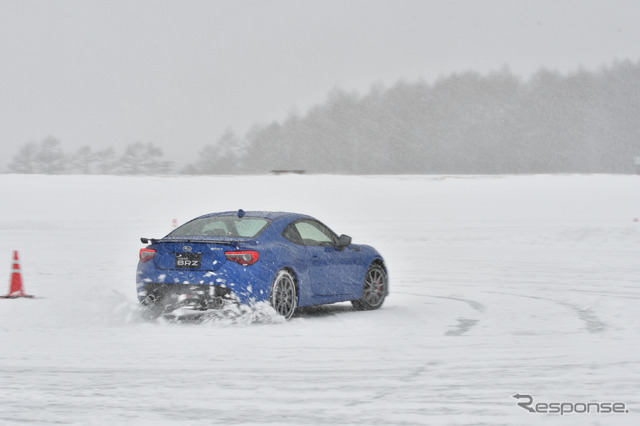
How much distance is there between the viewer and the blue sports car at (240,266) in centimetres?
1101

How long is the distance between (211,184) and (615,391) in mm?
49324

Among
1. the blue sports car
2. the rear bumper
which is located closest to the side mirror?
the blue sports car

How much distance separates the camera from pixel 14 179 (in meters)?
55.6

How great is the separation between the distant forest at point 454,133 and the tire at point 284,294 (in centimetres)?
10250

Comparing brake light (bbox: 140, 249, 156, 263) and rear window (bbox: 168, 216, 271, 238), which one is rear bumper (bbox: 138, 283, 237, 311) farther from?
rear window (bbox: 168, 216, 271, 238)

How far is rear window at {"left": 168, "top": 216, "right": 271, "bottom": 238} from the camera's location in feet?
39.0

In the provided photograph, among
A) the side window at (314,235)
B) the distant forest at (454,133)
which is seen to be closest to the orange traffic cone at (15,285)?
the side window at (314,235)

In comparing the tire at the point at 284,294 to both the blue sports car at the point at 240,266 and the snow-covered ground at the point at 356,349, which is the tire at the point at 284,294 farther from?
the snow-covered ground at the point at 356,349

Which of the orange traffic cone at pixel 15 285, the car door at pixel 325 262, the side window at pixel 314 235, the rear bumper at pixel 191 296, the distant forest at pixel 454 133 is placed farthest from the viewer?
the distant forest at pixel 454 133

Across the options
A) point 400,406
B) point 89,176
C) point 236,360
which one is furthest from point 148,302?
point 89,176

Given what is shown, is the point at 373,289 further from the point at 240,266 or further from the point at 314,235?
Answer: the point at 240,266

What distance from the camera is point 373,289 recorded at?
44.4 feet

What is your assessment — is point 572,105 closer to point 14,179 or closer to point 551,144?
point 551,144

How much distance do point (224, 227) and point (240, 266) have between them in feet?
4.14
